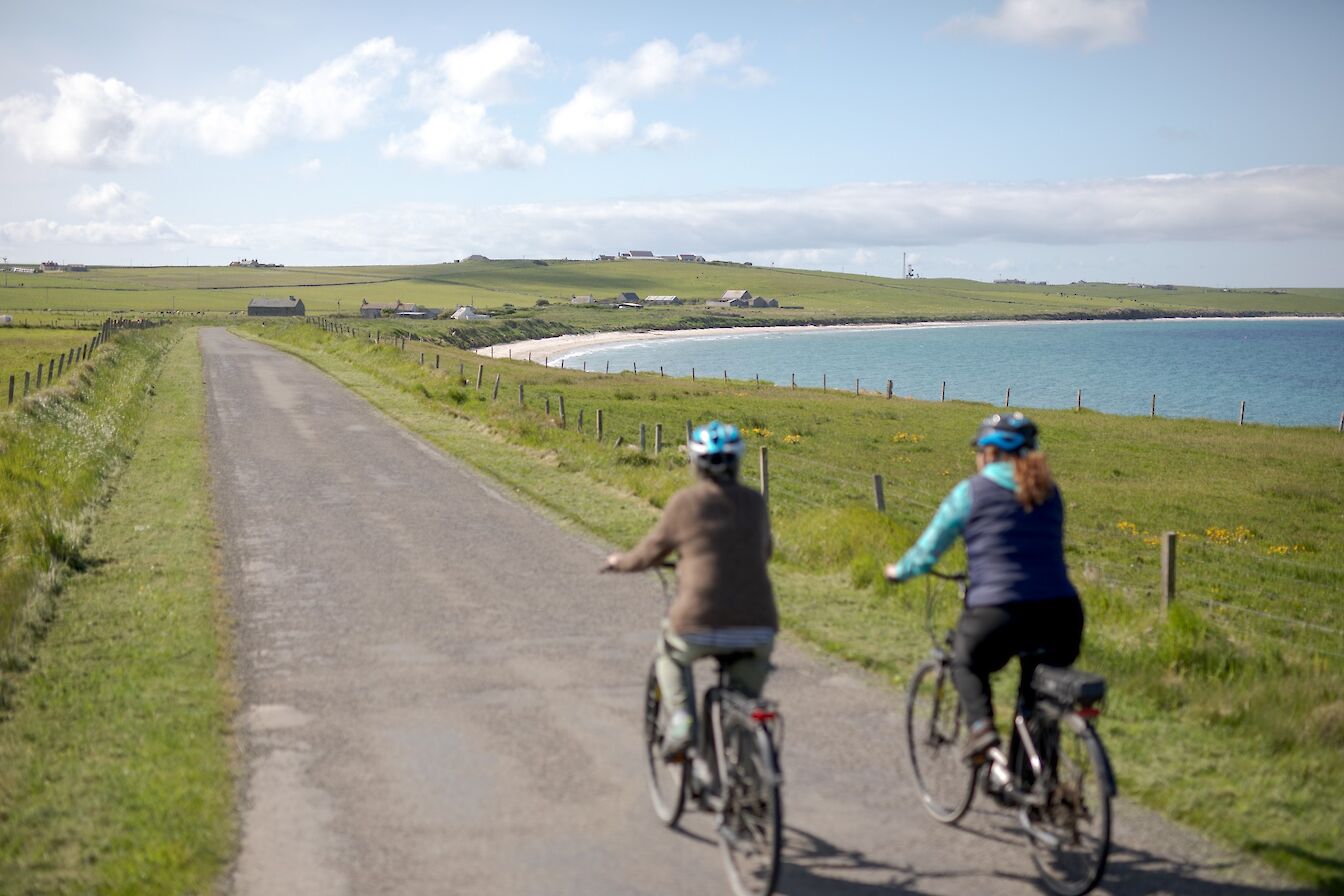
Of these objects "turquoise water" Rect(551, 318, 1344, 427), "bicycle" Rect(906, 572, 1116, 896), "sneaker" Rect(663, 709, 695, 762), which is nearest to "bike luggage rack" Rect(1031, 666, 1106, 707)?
"bicycle" Rect(906, 572, 1116, 896)

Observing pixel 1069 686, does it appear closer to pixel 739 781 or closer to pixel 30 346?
pixel 739 781

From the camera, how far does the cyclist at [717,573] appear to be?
616cm

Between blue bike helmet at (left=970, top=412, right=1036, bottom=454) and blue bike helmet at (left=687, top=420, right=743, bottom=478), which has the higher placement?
blue bike helmet at (left=970, top=412, right=1036, bottom=454)

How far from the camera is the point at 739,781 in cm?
601

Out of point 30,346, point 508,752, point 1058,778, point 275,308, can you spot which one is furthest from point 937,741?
point 275,308

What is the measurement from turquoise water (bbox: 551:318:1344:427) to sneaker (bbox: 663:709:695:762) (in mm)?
77499

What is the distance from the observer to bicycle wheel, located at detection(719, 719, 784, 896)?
5562 millimetres

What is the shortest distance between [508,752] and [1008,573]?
3.64 m

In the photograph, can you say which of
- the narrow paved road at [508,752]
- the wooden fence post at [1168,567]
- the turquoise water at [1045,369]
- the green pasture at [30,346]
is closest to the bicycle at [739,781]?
the narrow paved road at [508,752]

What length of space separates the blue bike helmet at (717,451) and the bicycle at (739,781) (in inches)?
37.4

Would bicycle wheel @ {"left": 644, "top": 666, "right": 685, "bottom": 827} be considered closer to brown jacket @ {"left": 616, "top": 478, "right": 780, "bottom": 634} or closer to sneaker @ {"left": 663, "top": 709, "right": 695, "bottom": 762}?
sneaker @ {"left": 663, "top": 709, "right": 695, "bottom": 762}

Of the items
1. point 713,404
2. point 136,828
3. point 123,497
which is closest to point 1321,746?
point 136,828

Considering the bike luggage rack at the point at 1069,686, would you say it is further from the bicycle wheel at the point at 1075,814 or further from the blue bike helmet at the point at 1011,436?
the blue bike helmet at the point at 1011,436

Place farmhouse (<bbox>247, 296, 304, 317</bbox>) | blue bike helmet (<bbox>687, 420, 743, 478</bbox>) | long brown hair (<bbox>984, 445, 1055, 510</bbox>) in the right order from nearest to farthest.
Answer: long brown hair (<bbox>984, 445, 1055, 510</bbox>), blue bike helmet (<bbox>687, 420, 743, 478</bbox>), farmhouse (<bbox>247, 296, 304, 317</bbox>)
